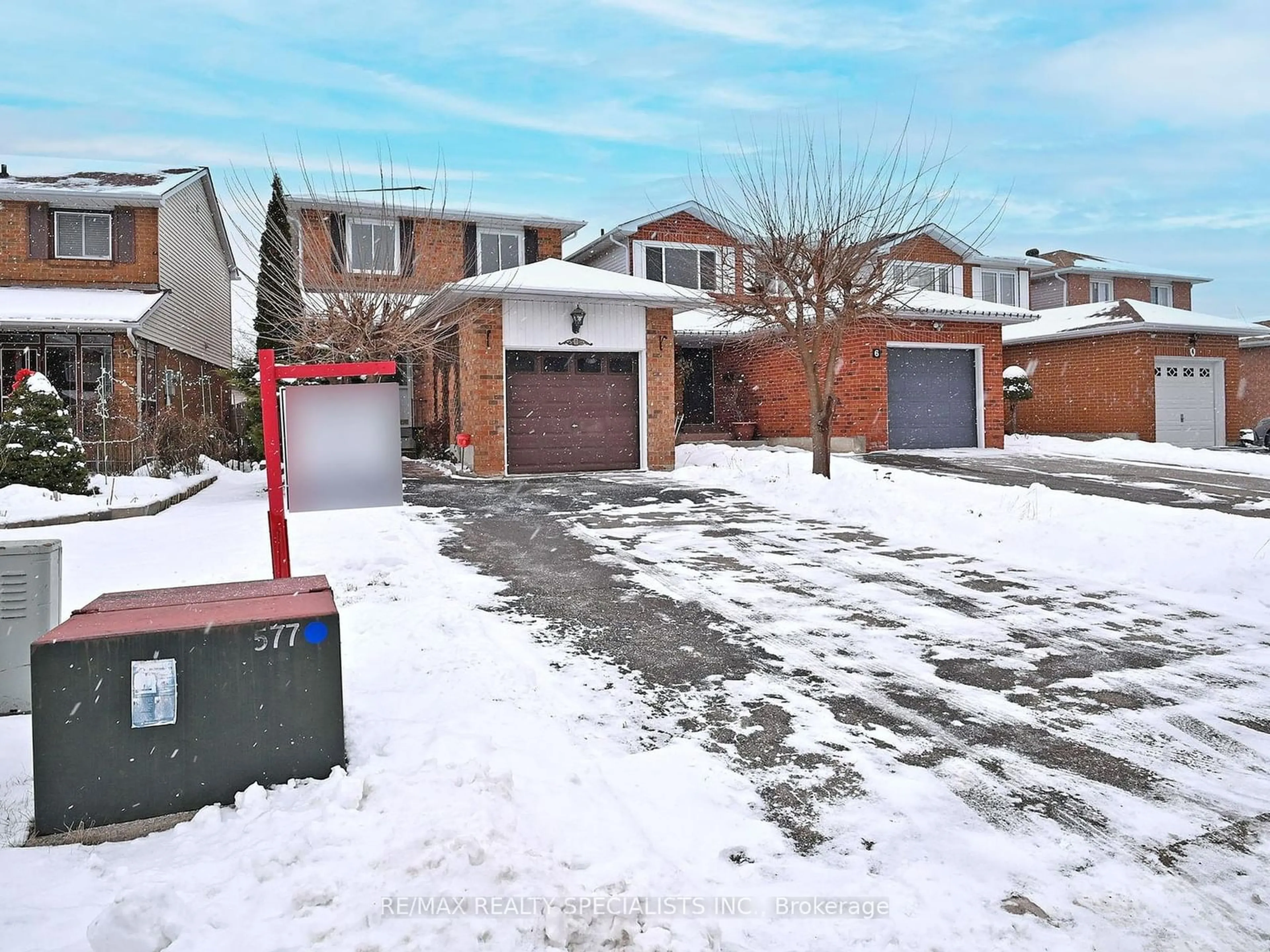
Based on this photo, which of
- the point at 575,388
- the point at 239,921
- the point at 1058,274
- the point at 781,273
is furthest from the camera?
the point at 1058,274

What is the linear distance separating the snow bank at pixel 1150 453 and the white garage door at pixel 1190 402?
3.00ft

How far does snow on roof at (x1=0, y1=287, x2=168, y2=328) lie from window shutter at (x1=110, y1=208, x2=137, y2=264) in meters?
0.88

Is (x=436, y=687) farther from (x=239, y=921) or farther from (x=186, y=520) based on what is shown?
(x=186, y=520)

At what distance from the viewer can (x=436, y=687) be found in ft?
13.8

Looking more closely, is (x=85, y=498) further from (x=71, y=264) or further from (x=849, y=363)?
(x=849, y=363)

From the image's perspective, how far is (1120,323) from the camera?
2030 centimetres

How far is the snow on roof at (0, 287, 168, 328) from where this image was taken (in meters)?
16.3

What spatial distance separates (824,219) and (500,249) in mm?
13441

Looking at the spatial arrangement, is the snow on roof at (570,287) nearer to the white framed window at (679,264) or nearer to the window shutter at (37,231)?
the white framed window at (679,264)

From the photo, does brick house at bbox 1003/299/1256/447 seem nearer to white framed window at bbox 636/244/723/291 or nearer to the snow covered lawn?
white framed window at bbox 636/244/723/291

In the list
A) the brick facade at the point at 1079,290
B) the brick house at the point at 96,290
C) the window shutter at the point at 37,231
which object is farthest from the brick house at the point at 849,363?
the window shutter at the point at 37,231

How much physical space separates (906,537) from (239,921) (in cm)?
748

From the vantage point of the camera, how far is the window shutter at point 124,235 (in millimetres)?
18828

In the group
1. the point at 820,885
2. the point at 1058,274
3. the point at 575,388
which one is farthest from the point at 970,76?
the point at 1058,274
